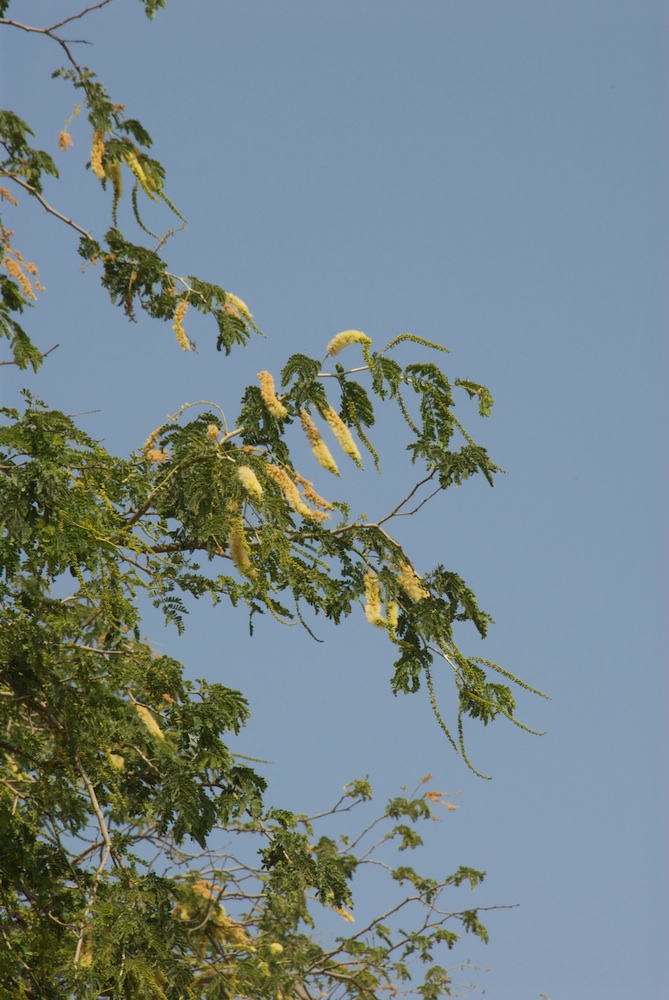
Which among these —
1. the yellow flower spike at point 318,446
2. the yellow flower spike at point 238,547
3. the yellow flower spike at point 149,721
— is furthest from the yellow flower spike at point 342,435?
the yellow flower spike at point 149,721

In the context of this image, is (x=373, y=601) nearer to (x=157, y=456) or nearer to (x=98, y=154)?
(x=157, y=456)

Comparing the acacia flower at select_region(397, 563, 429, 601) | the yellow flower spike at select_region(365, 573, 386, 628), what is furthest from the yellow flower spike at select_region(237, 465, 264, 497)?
the acacia flower at select_region(397, 563, 429, 601)

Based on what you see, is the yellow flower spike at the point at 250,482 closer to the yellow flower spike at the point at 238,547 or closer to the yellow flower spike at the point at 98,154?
the yellow flower spike at the point at 238,547

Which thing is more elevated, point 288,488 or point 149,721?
point 288,488

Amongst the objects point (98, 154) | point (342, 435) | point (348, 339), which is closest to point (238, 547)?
point (342, 435)

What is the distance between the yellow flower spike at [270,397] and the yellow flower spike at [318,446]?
0.09m

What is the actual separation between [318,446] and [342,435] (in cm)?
10

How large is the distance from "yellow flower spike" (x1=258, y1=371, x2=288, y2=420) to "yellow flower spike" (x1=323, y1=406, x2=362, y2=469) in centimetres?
17

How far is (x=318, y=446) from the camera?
→ 4793 millimetres

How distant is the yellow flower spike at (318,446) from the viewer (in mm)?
4707

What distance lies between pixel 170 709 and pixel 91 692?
0.56 meters

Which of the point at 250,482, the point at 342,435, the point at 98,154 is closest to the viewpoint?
the point at 250,482

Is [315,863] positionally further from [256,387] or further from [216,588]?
[256,387]

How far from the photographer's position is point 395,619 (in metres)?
4.93
